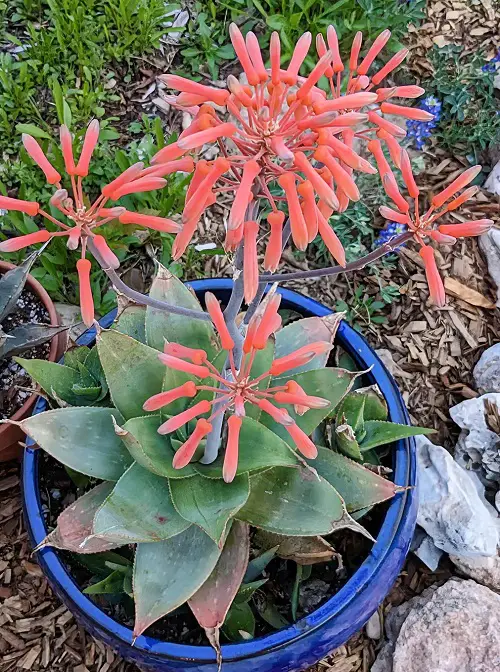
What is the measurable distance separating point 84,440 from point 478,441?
151 cm

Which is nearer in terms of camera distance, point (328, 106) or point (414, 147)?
point (328, 106)

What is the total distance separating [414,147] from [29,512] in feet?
7.84

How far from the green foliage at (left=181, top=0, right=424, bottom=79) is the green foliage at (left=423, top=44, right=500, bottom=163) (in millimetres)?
260

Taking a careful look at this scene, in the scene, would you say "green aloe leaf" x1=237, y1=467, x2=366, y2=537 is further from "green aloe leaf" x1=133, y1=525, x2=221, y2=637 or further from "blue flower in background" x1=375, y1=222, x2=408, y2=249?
"blue flower in background" x1=375, y1=222, x2=408, y2=249

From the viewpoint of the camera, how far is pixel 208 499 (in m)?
1.56

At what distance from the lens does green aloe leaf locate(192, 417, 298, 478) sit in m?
1.47

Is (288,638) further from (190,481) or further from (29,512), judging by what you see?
(29,512)

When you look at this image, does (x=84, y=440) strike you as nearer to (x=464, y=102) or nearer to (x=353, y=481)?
(x=353, y=481)

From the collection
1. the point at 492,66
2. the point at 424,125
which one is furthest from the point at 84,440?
the point at 492,66

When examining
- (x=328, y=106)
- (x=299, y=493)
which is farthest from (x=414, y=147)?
(x=328, y=106)

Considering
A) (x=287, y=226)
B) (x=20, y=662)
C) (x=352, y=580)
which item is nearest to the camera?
(x=287, y=226)

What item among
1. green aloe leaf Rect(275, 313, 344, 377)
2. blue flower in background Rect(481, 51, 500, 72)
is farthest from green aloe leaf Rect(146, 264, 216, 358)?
blue flower in background Rect(481, 51, 500, 72)

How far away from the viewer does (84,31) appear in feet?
10.5

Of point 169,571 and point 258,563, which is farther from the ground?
point 169,571
